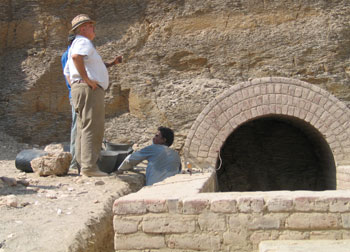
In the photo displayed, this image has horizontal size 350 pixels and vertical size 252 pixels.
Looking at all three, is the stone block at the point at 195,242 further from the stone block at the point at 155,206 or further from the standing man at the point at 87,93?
the standing man at the point at 87,93

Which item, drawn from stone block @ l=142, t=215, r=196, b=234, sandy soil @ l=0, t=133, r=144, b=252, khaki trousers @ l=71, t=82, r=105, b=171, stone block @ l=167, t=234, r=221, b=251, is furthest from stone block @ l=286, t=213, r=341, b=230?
khaki trousers @ l=71, t=82, r=105, b=171

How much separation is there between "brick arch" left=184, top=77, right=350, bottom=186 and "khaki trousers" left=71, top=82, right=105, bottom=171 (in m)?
1.93

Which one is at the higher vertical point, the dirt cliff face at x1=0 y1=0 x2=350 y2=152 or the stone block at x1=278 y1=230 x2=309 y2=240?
the dirt cliff face at x1=0 y1=0 x2=350 y2=152

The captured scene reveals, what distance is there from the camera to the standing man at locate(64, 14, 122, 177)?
4315mm

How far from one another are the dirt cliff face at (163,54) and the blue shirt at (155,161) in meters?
3.77

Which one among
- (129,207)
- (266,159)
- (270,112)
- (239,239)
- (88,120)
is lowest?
(266,159)

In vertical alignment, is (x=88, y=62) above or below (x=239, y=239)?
above

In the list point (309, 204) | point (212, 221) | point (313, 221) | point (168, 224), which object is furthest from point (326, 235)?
point (168, 224)

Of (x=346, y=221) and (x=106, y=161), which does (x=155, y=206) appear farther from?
(x=106, y=161)

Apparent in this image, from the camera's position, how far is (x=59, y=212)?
327 cm

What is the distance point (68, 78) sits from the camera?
4691mm

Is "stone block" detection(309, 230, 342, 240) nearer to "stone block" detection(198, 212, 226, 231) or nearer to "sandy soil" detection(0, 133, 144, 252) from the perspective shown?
"stone block" detection(198, 212, 226, 231)

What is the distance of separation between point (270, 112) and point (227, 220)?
332cm

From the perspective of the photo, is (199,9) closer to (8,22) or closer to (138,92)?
(138,92)
